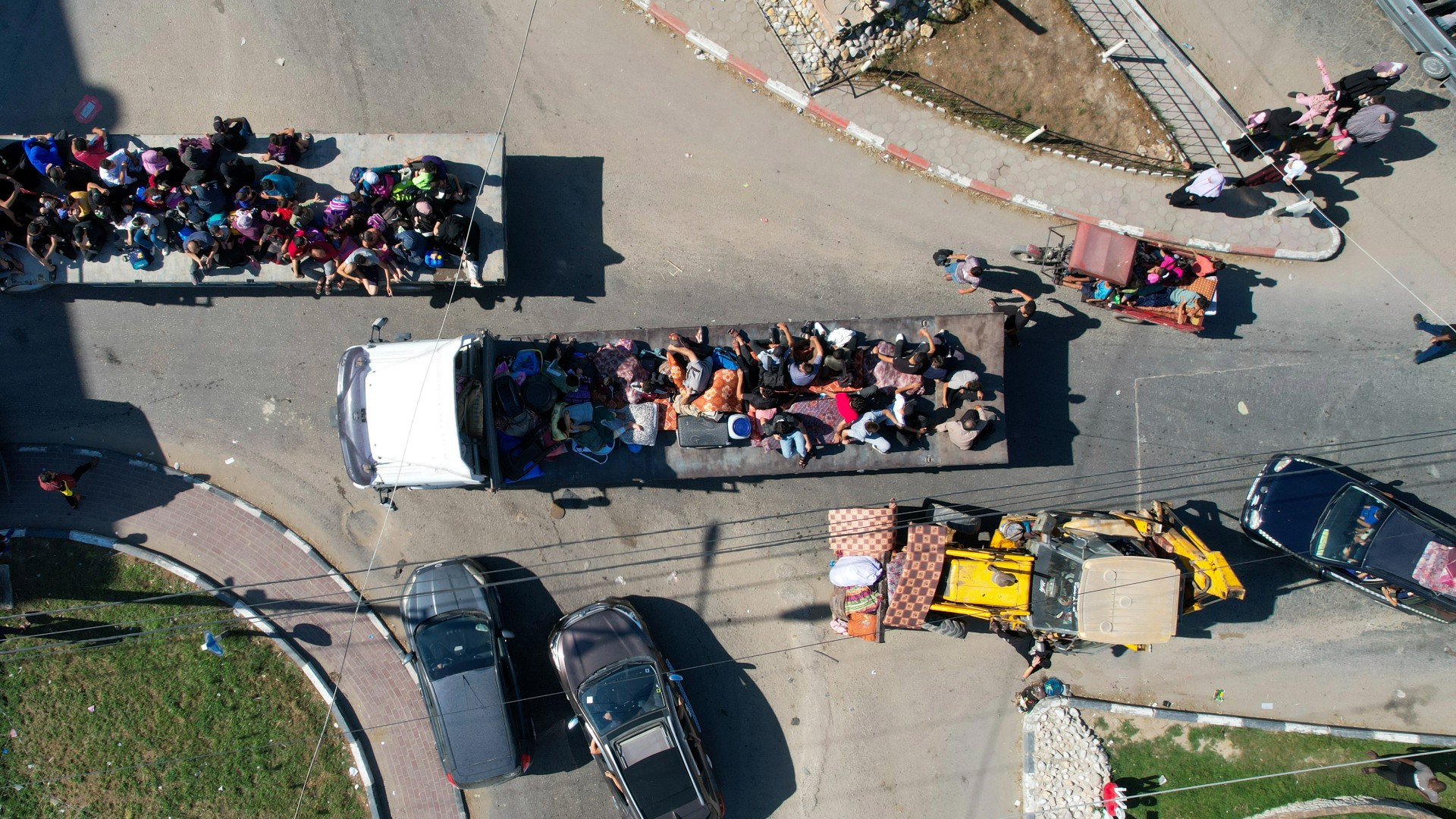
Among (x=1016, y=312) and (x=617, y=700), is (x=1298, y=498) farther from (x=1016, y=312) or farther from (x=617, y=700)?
(x=617, y=700)

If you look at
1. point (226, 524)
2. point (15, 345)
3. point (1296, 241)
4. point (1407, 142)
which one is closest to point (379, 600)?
point (226, 524)

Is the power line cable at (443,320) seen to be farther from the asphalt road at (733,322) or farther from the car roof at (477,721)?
the car roof at (477,721)

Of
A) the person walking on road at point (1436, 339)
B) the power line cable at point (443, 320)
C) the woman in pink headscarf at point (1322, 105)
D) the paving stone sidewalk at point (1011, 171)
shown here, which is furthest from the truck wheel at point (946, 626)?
the woman in pink headscarf at point (1322, 105)

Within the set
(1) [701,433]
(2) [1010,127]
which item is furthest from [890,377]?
(2) [1010,127]

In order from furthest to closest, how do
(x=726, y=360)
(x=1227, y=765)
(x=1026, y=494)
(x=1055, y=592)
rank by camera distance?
(x=1026, y=494), (x=1227, y=765), (x=726, y=360), (x=1055, y=592)

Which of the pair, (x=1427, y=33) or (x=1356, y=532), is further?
(x=1427, y=33)

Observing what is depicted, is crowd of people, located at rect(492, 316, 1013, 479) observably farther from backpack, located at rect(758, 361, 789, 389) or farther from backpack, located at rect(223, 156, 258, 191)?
backpack, located at rect(223, 156, 258, 191)
